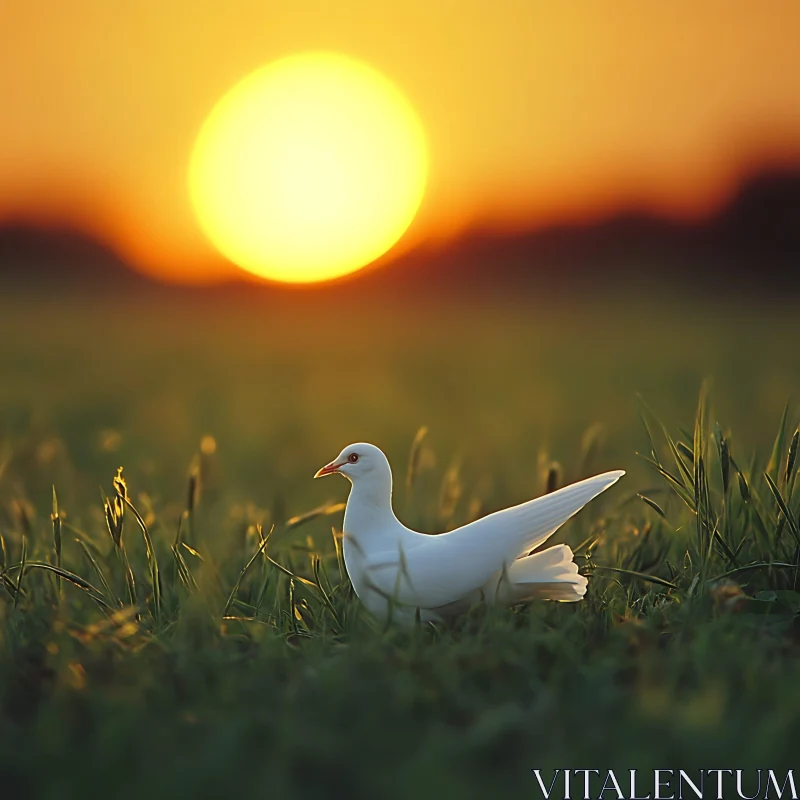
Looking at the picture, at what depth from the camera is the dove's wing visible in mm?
3426

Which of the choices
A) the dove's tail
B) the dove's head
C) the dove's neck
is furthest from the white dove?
the dove's head

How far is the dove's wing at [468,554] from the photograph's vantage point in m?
3.43

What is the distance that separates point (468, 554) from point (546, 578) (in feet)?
0.82

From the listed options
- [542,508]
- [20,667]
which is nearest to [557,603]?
[542,508]

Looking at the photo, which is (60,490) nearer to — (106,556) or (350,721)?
(106,556)

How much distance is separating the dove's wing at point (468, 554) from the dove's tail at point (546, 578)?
0.05 metres

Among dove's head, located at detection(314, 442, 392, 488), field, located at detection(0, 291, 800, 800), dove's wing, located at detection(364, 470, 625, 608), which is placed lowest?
field, located at detection(0, 291, 800, 800)

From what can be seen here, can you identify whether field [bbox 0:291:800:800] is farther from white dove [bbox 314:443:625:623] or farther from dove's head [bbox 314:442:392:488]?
dove's head [bbox 314:442:392:488]

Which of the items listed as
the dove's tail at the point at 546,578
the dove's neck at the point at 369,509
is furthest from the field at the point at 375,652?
the dove's neck at the point at 369,509

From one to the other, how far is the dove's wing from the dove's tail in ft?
0.16

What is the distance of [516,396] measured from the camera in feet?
38.4

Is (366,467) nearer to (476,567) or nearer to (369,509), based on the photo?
(369,509)

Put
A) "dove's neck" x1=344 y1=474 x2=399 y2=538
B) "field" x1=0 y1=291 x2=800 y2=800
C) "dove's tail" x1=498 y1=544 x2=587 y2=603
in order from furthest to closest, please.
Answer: "dove's neck" x1=344 y1=474 x2=399 y2=538 < "dove's tail" x1=498 y1=544 x2=587 y2=603 < "field" x1=0 y1=291 x2=800 y2=800

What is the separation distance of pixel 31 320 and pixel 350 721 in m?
17.7
